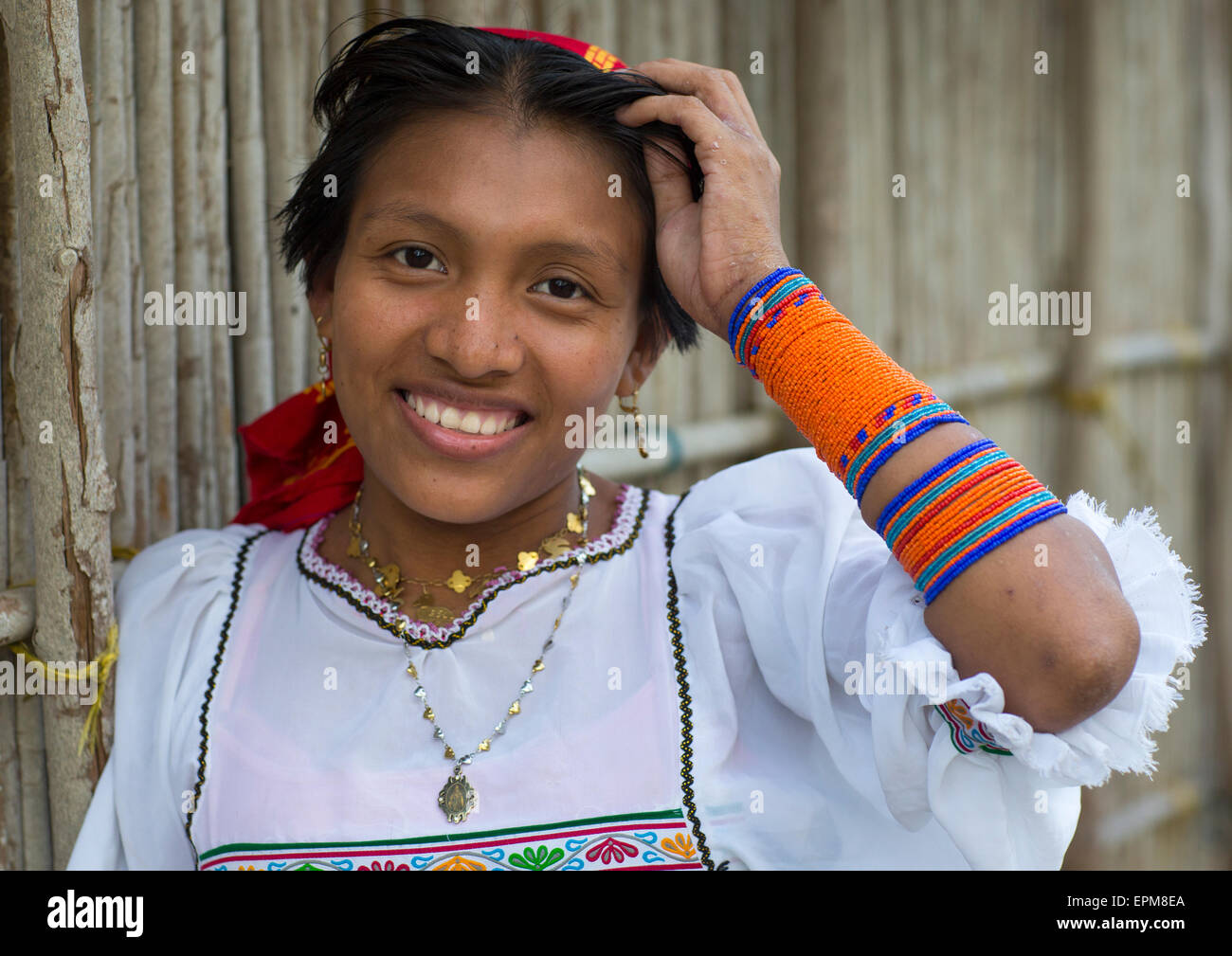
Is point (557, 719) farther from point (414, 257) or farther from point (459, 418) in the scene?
point (414, 257)

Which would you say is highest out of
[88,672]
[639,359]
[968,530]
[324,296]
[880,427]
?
[324,296]

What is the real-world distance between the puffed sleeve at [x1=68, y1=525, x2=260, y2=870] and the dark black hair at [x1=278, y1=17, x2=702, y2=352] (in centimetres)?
63

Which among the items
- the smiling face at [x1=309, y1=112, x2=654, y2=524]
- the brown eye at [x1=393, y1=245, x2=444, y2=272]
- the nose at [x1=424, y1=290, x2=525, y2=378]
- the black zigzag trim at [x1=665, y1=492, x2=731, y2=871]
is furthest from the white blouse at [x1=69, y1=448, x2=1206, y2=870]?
the brown eye at [x1=393, y1=245, x2=444, y2=272]

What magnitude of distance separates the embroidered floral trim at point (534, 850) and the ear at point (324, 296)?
0.79m

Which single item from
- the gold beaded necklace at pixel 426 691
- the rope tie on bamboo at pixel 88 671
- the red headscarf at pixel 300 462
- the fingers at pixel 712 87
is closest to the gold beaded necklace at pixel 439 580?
the gold beaded necklace at pixel 426 691

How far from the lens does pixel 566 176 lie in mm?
1636

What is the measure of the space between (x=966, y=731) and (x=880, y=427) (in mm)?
376

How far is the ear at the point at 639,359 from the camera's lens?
1.87 metres

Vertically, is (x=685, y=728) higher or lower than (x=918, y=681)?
lower

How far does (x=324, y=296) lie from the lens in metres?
1.89

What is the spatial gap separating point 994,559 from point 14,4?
1392 mm

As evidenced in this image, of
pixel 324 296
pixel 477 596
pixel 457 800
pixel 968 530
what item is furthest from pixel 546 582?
pixel 968 530

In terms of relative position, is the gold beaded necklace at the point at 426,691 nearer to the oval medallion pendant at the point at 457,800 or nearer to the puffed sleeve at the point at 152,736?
the oval medallion pendant at the point at 457,800
